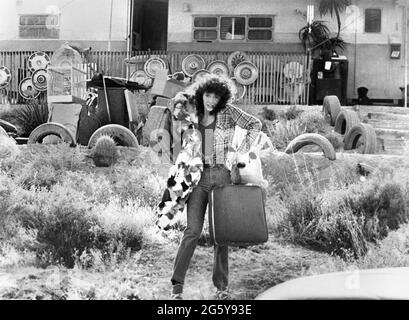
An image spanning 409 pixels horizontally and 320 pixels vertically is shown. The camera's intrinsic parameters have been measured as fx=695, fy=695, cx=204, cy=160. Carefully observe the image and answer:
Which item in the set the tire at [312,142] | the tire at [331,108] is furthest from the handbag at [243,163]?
the tire at [331,108]

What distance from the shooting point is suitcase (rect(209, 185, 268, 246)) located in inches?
116

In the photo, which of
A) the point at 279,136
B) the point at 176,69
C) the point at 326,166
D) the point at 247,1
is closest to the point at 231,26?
the point at 247,1

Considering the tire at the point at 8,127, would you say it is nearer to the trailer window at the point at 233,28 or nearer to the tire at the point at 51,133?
the tire at the point at 51,133

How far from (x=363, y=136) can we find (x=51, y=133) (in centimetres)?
192

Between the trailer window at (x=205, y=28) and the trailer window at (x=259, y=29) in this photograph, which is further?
the trailer window at (x=259, y=29)

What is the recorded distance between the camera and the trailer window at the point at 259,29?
4.46 metres

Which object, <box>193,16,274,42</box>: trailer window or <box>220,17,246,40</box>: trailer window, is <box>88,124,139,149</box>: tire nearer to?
<box>193,16,274,42</box>: trailer window

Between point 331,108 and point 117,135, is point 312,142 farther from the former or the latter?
point 117,135

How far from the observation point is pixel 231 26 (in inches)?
187

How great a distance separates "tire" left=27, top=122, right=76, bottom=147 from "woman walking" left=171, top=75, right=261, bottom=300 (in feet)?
4.52

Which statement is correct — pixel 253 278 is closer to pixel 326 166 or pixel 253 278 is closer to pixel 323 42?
pixel 326 166

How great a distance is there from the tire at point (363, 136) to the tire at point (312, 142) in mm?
186

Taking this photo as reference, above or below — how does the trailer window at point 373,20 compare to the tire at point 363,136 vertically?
above

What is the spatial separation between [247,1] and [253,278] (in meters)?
2.03
